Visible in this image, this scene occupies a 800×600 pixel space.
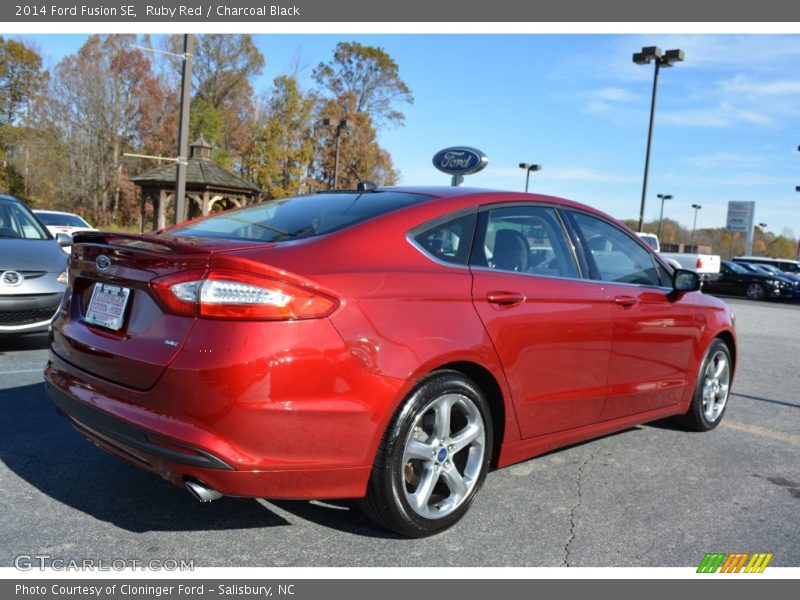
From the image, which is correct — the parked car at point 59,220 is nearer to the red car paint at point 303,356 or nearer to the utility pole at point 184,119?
the utility pole at point 184,119

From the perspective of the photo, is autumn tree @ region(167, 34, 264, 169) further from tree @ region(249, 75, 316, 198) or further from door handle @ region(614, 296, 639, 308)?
door handle @ region(614, 296, 639, 308)

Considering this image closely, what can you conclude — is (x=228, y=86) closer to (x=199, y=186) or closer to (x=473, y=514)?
(x=199, y=186)

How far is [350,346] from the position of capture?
2789 millimetres

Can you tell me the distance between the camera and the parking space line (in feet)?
17.3

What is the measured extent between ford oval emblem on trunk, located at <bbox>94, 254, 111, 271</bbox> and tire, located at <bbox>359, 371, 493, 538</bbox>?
4.57ft

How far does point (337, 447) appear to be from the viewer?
281 cm

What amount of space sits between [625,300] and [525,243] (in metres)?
0.83

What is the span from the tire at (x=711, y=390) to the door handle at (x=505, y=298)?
229cm

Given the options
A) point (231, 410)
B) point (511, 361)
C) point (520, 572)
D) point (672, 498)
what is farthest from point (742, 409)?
point (231, 410)

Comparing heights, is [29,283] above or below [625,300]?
below

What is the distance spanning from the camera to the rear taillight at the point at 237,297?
2643 mm

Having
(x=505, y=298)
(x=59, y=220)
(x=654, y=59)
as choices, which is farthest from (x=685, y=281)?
(x=654, y=59)

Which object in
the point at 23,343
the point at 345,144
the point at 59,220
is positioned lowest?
the point at 23,343

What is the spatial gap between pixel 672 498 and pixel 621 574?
109 centimetres
